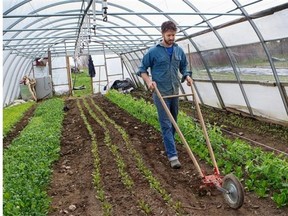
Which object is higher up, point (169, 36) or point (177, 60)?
point (169, 36)

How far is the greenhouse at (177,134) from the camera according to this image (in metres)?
3.89

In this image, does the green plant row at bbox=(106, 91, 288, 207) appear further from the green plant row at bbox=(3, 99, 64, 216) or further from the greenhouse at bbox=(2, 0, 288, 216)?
the green plant row at bbox=(3, 99, 64, 216)

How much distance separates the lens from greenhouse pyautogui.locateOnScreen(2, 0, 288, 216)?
153 inches

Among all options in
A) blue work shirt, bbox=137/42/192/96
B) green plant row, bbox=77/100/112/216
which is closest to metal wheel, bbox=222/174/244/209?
green plant row, bbox=77/100/112/216

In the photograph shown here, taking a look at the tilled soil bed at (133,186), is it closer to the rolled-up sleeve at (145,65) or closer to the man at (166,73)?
the man at (166,73)

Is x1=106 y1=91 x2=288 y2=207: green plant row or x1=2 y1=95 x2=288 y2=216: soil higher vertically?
x1=106 y1=91 x2=288 y2=207: green plant row

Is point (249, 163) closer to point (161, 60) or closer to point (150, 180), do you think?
point (150, 180)

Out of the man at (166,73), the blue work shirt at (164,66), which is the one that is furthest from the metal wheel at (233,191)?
the blue work shirt at (164,66)

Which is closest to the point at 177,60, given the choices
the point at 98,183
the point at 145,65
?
the point at 145,65

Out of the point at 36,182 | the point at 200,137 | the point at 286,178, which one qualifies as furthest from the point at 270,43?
the point at 36,182

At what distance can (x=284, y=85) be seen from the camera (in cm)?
729

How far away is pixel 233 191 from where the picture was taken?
11.5 feet

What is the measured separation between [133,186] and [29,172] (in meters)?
1.48

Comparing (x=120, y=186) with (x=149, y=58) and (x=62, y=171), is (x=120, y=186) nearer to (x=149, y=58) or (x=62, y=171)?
(x=62, y=171)
